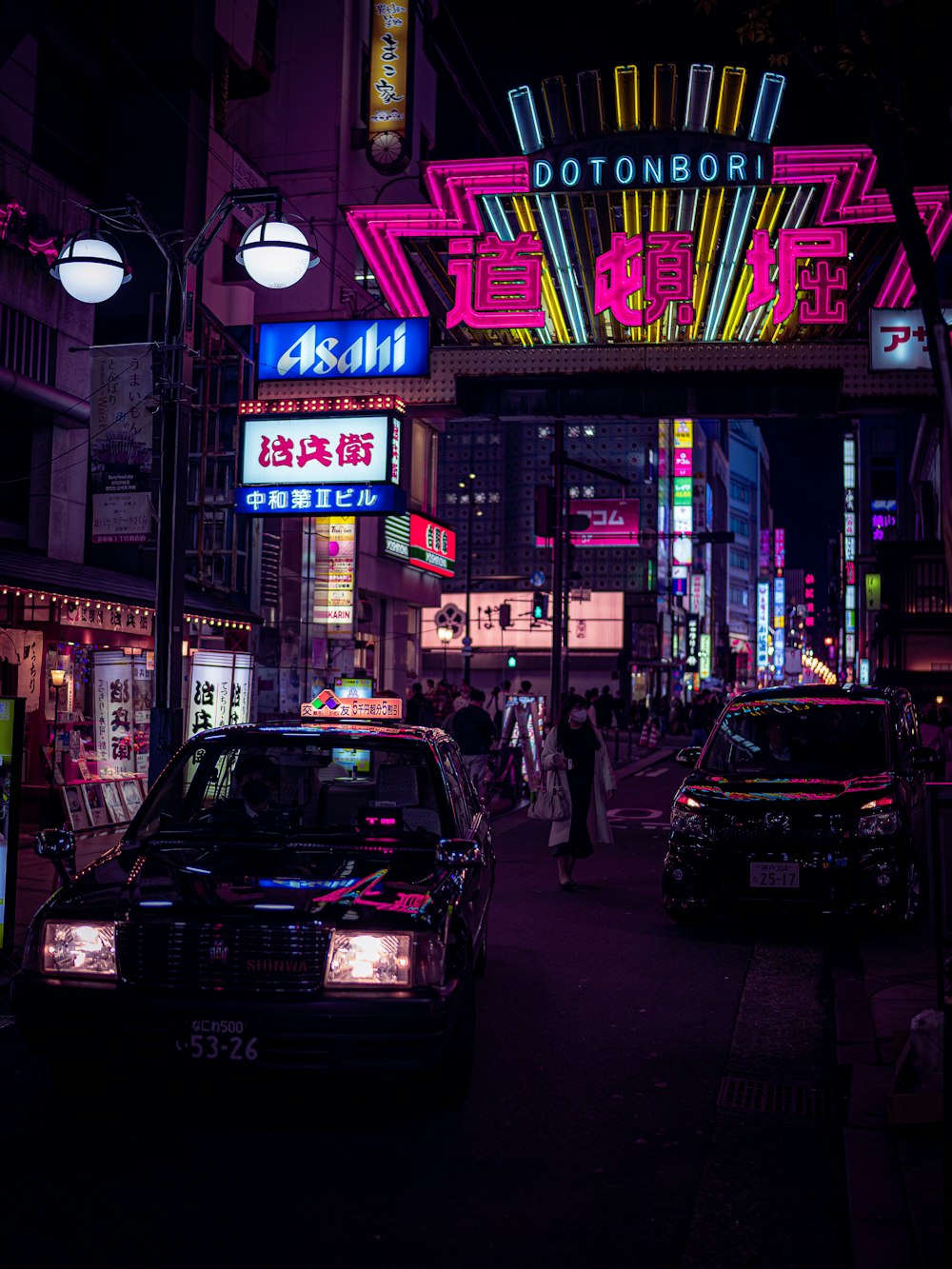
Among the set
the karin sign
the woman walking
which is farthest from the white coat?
the karin sign

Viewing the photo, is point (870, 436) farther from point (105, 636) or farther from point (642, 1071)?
point (642, 1071)

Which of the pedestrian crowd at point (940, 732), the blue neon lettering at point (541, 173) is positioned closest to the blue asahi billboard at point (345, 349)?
the blue neon lettering at point (541, 173)

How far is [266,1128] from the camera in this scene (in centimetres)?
510

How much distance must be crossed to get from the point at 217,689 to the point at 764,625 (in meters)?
141

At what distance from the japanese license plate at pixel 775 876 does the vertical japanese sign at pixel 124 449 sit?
6.90 metres

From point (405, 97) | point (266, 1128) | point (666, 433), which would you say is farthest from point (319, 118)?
point (666, 433)

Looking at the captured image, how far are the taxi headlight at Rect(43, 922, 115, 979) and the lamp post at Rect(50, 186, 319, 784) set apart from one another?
203 inches

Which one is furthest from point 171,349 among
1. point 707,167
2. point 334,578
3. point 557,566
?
point 334,578

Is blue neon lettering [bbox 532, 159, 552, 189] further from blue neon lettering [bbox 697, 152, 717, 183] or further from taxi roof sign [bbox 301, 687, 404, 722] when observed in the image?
taxi roof sign [bbox 301, 687, 404, 722]

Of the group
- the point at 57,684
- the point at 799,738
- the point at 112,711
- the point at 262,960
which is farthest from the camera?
the point at 57,684

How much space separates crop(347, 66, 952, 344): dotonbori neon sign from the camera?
16.9 metres

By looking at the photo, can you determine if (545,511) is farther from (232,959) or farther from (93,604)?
(232,959)

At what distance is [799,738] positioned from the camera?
11.0 meters

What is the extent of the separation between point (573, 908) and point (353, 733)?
203 inches
